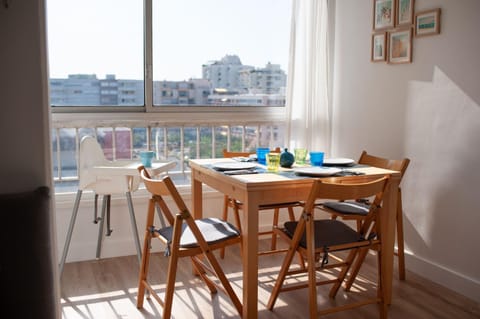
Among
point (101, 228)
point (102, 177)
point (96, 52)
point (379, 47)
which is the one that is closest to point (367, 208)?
point (379, 47)

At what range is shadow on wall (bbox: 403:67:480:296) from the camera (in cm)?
298

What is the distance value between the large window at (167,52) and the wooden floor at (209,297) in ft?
4.19

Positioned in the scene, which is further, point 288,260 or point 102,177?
point 102,177

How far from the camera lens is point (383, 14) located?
360 cm

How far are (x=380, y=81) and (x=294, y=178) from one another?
1.49 m

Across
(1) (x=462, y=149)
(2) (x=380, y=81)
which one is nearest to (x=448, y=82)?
(1) (x=462, y=149)

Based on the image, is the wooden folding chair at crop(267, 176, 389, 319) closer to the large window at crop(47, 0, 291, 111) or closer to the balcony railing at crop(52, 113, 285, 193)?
the balcony railing at crop(52, 113, 285, 193)

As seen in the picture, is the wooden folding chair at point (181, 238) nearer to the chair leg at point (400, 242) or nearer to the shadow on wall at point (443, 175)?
the chair leg at point (400, 242)

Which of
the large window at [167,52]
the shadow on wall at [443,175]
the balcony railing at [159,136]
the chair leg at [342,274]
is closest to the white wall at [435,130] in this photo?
the shadow on wall at [443,175]

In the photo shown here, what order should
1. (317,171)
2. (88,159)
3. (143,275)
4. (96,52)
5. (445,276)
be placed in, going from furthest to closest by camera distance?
(96,52) → (88,159) → (445,276) → (143,275) → (317,171)

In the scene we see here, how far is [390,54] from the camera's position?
3555mm

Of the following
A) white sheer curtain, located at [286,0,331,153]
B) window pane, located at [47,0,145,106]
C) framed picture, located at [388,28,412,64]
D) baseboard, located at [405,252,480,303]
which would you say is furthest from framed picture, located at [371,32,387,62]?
window pane, located at [47,0,145,106]

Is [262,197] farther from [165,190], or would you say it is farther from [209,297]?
[209,297]

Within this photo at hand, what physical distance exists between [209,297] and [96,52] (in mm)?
1966
